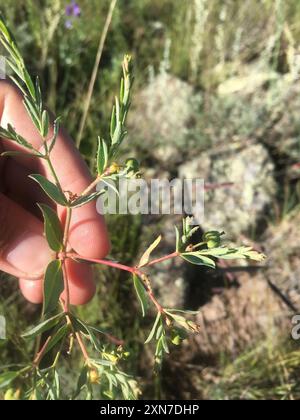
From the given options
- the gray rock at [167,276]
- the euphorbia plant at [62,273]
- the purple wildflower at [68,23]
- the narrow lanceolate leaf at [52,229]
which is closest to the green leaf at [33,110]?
the euphorbia plant at [62,273]

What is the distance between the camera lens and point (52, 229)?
2.46 ft

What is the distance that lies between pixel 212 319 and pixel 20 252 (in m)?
0.77

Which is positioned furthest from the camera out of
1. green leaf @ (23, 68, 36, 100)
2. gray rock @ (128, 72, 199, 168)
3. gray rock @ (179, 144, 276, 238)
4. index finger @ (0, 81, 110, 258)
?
gray rock @ (128, 72, 199, 168)

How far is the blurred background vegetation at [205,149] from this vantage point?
1.54 m

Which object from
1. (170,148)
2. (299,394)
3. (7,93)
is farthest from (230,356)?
(7,93)

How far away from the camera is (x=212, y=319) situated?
166 centimetres

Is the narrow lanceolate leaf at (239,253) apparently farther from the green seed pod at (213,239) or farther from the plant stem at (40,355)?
the plant stem at (40,355)

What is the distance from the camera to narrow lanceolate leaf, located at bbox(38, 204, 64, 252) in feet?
2.39

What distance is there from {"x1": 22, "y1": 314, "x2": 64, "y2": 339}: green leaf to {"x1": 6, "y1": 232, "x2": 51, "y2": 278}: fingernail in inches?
13.1

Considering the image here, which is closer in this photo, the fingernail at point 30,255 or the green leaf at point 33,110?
the green leaf at point 33,110

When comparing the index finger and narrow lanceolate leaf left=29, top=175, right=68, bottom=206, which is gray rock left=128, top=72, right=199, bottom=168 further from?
narrow lanceolate leaf left=29, top=175, right=68, bottom=206

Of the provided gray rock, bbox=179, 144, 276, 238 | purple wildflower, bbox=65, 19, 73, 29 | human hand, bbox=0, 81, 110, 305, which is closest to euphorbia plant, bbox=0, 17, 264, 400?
human hand, bbox=0, 81, 110, 305

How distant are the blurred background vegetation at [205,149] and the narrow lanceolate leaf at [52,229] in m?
0.56
